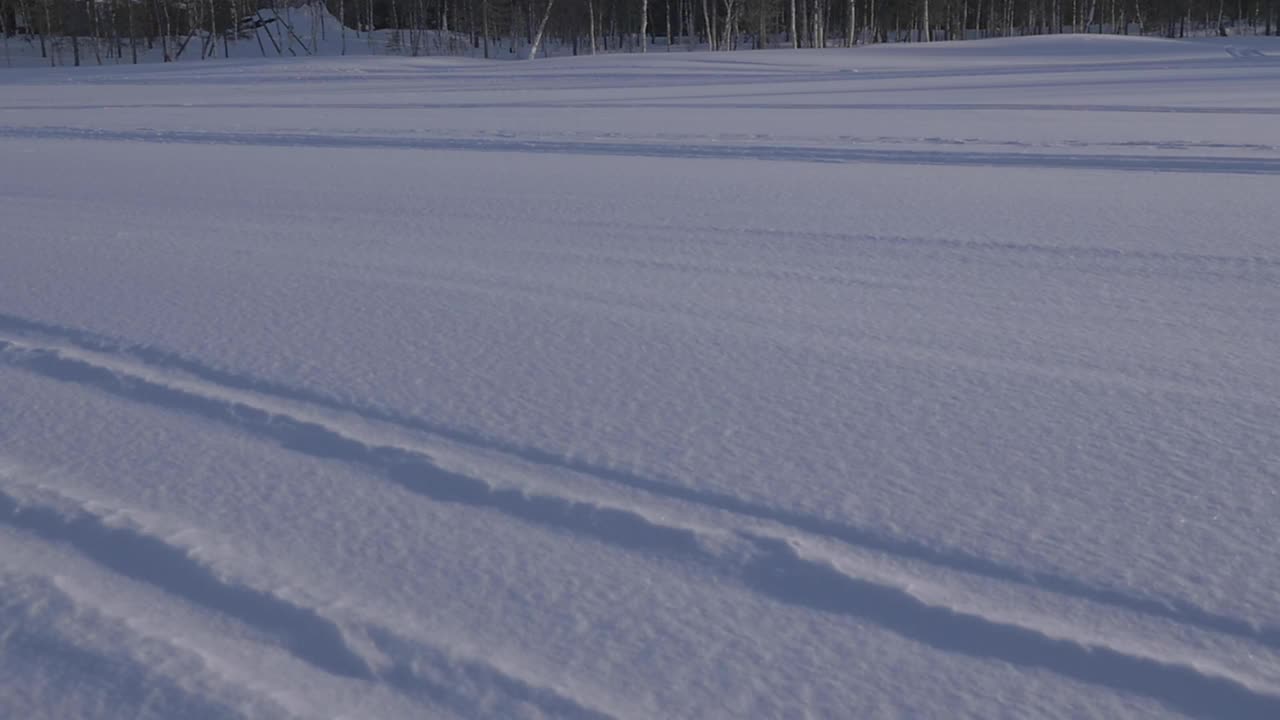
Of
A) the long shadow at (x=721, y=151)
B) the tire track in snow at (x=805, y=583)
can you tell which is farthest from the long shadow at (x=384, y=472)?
the long shadow at (x=721, y=151)

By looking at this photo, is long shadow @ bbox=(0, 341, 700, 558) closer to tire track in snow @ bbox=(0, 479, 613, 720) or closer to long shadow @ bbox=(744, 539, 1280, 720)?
tire track in snow @ bbox=(0, 479, 613, 720)

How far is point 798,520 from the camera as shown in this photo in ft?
7.30

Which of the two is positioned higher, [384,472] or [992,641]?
[384,472]

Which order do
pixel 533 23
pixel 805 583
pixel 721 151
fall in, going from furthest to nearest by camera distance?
pixel 533 23 → pixel 721 151 → pixel 805 583

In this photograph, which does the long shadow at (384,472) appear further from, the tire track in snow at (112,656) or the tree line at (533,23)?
the tree line at (533,23)

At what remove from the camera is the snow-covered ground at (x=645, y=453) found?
69.9 inches

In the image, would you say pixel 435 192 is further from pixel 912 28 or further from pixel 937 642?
pixel 912 28

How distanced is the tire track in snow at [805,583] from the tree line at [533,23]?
33907 millimetres

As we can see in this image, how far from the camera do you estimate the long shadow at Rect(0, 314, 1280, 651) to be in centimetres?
189

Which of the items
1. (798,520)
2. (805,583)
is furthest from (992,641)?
(798,520)

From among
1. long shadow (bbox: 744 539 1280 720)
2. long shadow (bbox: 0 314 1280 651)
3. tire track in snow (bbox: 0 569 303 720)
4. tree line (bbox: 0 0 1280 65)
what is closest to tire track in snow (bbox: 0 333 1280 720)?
long shadow (bbox: 744 539 1280 720)

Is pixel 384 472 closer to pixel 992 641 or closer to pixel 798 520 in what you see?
pixel 798 520

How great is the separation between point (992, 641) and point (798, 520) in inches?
19.9

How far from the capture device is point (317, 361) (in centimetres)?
325
